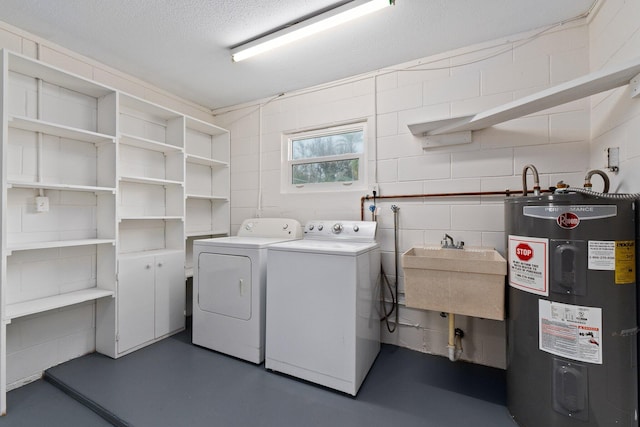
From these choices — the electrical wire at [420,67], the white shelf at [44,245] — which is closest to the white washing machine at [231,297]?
the white shelf at [44,245]

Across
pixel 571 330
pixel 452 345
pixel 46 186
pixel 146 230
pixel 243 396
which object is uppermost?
pixel 46 186

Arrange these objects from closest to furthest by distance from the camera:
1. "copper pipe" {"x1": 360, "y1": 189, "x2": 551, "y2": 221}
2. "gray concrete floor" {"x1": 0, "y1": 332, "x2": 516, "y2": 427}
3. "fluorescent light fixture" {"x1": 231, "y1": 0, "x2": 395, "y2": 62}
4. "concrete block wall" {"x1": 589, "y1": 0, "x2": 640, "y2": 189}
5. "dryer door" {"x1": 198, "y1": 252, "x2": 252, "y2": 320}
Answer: "concrete block wall" {"x1": 589, "y1": 0, "x2": 640, "y2": 189}, "gray concrete floor" {"x1": 0, "y1": 332, "x2": 516, "y2": 427}, "fluorescent light fixture" {"x1": 231, "y1": 0, "x2": 395, "y2": 62}, "copper pipe" {"x1": 360, "y1": 189, "x2": 551, "y2": 221}, "dryer door" {"x1": 198, "y1": 252, "x2": 252, "y2": 320}

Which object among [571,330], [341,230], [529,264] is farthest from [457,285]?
[341,230]

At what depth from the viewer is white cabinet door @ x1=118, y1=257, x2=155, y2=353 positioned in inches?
88.8

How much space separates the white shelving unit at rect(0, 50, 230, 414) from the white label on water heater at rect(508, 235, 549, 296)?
2.79m

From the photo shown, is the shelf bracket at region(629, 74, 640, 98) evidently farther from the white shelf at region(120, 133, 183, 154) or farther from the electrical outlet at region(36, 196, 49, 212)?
the electrical outlet at region(36, 196, 49, 212)

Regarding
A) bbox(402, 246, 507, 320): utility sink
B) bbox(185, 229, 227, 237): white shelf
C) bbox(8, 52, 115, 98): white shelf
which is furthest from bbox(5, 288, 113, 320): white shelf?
bbox(402, 246, 507, 320): utility sink

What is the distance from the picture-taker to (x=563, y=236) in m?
1.30

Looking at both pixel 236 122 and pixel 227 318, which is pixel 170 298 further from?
pixel 236 122

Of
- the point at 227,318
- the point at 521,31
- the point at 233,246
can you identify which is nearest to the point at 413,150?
the point at 521,31

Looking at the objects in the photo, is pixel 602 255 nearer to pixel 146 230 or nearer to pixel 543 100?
pixel 543 100

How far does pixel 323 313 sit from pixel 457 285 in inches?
35.4

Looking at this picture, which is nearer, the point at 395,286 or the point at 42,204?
the point at 42,204

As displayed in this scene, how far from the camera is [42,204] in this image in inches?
79.0
